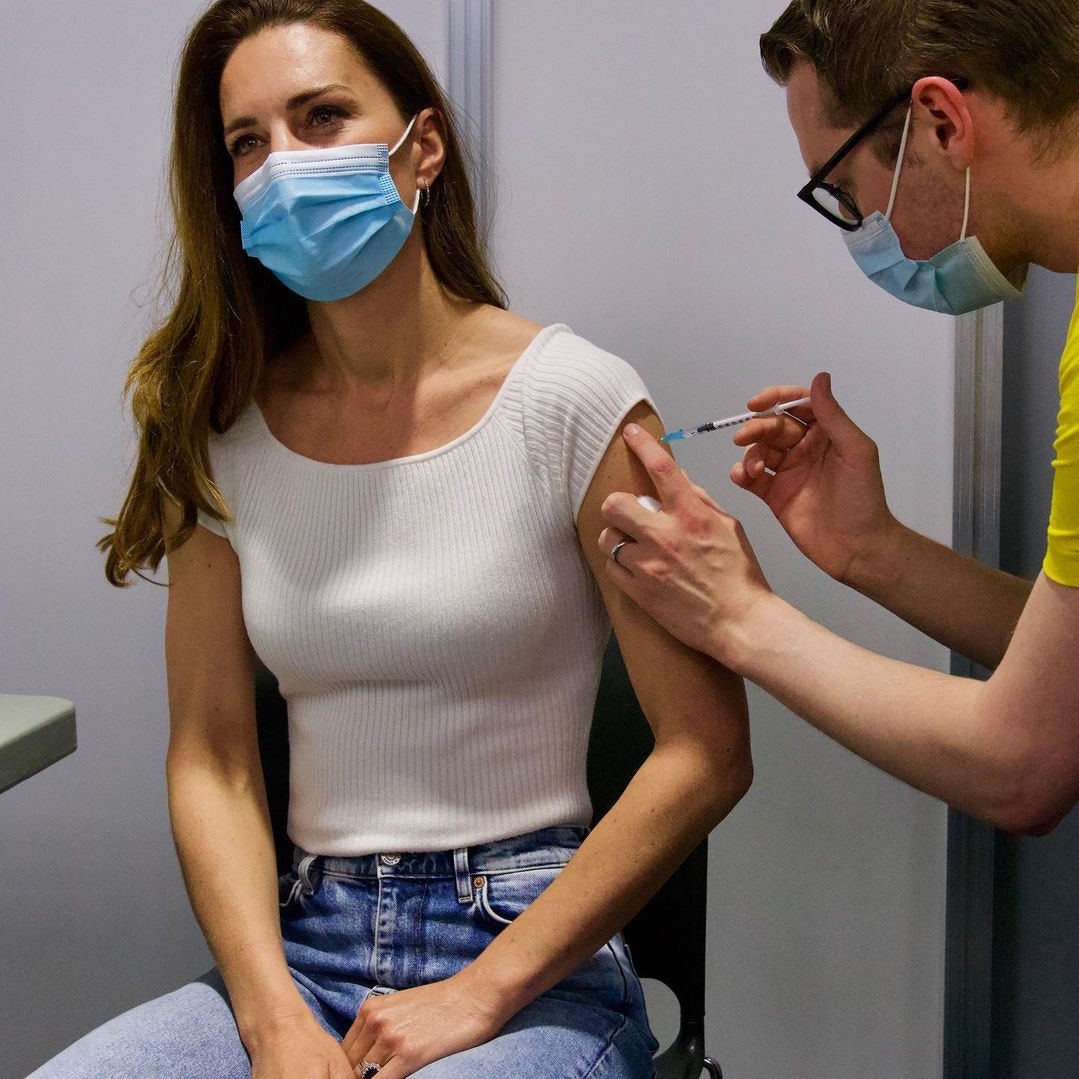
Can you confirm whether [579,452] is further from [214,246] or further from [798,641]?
[214,246]

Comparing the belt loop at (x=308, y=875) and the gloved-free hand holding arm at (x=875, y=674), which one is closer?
the gloved-free hand holding arm at (x=875, y=674)

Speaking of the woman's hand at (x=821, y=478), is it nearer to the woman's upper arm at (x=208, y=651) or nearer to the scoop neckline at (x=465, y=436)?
the scoop neckline at (x=465, y=436)

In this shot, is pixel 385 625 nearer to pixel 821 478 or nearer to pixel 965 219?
pixel 821 478

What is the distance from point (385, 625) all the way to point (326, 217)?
1.33ft

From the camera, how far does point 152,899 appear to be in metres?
1.87

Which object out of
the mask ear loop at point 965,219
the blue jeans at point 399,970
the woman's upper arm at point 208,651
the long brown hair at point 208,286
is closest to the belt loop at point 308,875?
the blue jeans at point 399,970

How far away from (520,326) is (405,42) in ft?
1.08

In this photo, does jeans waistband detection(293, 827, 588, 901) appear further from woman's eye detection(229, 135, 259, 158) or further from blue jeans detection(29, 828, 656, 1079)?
woman's eye detection(229, 135, 259, 158)

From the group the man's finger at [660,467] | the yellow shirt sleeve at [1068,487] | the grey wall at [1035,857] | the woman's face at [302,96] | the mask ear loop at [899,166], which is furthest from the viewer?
the grey wall at [1035,857]

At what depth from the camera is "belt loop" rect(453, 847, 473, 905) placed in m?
1.16

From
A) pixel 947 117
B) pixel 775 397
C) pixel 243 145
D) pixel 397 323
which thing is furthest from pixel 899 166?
pixel 243 145

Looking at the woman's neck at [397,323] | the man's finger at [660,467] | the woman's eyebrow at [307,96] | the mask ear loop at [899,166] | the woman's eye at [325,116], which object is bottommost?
the man's finger at [660,467]

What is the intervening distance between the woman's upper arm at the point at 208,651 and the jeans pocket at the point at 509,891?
1.06ft

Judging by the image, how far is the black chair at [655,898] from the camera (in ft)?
4.24
